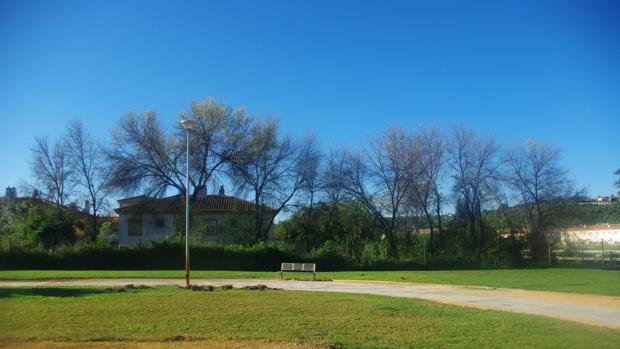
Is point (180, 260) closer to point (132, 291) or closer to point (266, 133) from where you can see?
point (266, 133)

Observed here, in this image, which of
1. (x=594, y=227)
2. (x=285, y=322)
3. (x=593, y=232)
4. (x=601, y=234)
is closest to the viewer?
(x=285, y=322)

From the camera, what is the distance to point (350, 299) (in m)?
16.2

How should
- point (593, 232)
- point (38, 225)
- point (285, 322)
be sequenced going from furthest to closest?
point (593, 232)
point (38, 225)
point (285, 322)

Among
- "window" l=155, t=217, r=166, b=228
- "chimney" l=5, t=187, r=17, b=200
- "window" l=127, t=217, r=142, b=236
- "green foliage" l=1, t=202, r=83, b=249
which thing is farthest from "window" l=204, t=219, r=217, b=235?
"chimney" l=5, t=187, r=17, b=200

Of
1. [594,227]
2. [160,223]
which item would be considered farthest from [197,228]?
[594,227]

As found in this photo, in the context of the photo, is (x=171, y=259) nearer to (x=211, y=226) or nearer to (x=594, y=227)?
(x=211, y=226)

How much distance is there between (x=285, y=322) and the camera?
11641 mm

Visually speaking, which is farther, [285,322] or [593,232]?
[593,232]

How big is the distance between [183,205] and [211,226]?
304 inches

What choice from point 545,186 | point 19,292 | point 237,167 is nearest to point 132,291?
point 19,292

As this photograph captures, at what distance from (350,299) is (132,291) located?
7032mm

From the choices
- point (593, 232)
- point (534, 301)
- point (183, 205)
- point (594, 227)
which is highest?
point (183, 205)

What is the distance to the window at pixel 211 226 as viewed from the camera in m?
58.3

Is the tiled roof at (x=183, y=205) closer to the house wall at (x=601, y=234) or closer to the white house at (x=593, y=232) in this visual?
the white house at (x=593, y=232)
